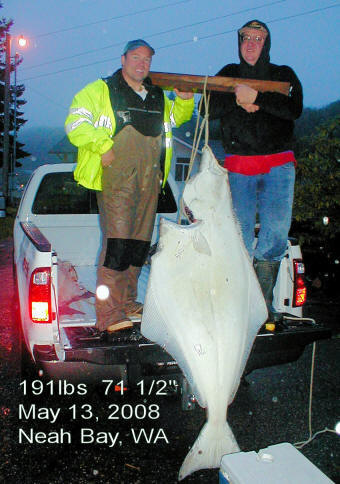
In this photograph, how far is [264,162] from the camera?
347cm

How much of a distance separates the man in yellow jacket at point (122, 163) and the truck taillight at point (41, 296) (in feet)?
1.36

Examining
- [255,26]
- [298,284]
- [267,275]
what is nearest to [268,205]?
[267,275]

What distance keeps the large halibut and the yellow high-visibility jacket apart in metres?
0.88

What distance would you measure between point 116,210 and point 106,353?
3.29 ft

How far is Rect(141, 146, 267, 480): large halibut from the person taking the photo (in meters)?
2.34

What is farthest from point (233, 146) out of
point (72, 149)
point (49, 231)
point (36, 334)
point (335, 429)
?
point (72, 149)

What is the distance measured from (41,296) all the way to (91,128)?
1.15 m

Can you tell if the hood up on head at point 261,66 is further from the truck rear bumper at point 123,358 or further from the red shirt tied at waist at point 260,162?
the truck rear bumper at point 123,358

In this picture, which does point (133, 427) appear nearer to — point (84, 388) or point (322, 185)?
point (84, 388)

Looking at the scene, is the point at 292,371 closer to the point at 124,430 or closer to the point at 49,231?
the point at 124,430

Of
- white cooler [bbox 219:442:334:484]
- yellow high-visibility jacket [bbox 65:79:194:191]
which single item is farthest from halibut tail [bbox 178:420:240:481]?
yellow high-visibility jacket [bbox 65:79:194:191]

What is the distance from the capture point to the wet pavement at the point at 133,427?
2.92 m

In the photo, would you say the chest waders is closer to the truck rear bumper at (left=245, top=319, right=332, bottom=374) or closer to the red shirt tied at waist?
the red shirt tied at waist

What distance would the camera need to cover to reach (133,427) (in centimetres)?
346
